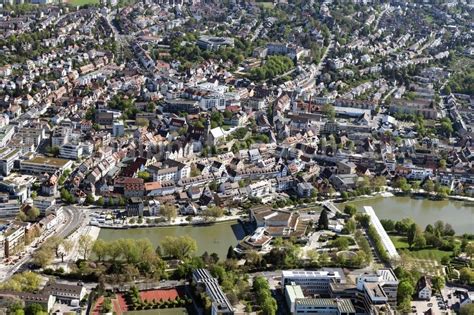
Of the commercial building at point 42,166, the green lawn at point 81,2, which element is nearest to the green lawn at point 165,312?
the commercial building at point 42,166

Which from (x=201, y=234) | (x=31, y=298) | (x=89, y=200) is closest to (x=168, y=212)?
(x=201, y=234)

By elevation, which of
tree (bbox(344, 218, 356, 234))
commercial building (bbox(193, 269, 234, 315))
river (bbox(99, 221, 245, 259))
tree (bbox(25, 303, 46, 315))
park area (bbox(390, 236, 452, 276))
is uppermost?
commercial building (bbox(193, 269, 234, 315))

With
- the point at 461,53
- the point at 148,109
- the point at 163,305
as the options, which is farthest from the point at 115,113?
the point at 461,53

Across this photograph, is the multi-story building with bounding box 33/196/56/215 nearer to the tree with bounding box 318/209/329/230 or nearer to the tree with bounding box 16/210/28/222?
the tree with bounding box 16/210/28/222

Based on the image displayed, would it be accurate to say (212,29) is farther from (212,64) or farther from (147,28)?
(212,64)

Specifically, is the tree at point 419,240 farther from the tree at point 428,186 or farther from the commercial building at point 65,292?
the commercial building at point 65,292

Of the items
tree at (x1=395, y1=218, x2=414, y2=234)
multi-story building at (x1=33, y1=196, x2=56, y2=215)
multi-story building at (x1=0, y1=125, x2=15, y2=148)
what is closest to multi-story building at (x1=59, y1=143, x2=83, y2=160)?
multi-story building at (x1=0, y1=125, x2=15, y2=148)
